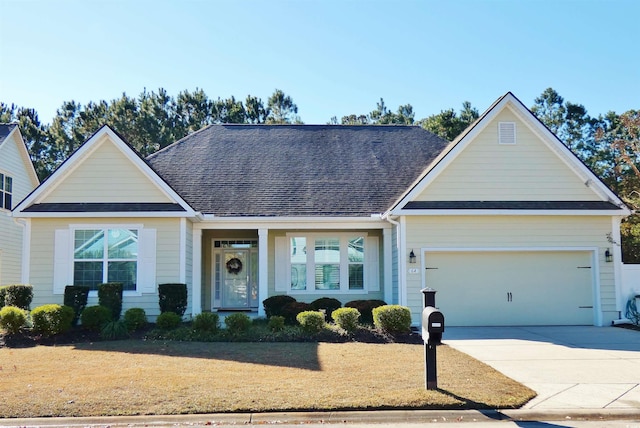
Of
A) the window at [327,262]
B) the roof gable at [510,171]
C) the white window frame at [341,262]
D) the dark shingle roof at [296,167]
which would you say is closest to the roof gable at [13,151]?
Answer: the dark shingle roof at [296,167]

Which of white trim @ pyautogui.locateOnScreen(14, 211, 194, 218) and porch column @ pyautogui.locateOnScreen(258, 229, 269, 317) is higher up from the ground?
white trim @ pyautogui.locateOnScreen(14, 211, 194, 218)

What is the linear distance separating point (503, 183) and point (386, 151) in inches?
236

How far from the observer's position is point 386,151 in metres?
21.0

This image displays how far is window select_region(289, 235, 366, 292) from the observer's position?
18.0m

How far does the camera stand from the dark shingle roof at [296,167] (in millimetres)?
17672

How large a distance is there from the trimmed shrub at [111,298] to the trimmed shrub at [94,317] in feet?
2.20

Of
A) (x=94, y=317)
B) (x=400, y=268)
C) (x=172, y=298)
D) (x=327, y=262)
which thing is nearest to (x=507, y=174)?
(x=400, y=268)

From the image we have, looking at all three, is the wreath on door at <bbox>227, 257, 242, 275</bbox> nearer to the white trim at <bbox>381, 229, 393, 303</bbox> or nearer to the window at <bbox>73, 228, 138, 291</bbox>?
the window at <bbox>73, 228, 138, 291</bbox>

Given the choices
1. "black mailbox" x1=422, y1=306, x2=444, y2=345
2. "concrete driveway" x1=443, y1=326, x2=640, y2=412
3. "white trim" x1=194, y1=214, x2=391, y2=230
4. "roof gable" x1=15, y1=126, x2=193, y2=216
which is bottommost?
"concrete driveway" x1=443, y1=326, x2=640, y2=412

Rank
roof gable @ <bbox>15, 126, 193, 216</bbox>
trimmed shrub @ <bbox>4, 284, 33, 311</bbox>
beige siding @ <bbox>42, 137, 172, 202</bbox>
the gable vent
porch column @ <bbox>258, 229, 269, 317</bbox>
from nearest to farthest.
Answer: trimmed shrub @ <bbox>4, 284, 33, 311</bbox>
roof gable @ <bbox>15, 126, 193, 216</bbox>
beige siding @ <bbox>42, 137, 172, 202</bbox>
the gable vent
porch column @ <bbox>258, 229, 269, 317</bbox>

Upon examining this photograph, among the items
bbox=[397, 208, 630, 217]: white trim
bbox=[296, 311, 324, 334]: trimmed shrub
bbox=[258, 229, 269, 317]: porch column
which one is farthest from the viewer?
bbox=[258, 229, 269, 317]: porch column

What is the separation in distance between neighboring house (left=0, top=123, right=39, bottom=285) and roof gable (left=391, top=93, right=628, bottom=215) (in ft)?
Answer: 53.7

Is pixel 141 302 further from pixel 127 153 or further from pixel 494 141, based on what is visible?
pixel 494 141

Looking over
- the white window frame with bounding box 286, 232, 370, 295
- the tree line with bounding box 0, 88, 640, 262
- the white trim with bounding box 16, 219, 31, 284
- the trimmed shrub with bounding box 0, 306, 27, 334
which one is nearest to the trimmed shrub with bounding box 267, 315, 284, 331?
the white window frame with bounding box 286, 232, 370, 295
